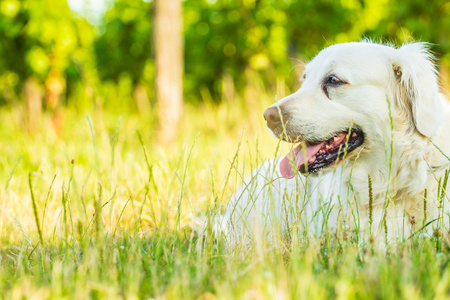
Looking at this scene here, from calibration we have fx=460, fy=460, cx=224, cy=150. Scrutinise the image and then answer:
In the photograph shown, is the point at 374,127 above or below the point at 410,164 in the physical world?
above

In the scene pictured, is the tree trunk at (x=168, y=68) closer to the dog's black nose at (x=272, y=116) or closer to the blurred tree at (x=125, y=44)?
the dog's black nose at (x=272, y=116)

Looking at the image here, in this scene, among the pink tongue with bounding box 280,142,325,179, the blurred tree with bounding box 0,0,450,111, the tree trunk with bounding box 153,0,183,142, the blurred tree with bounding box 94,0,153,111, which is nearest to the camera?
the pink tongue with bounding box 280,142,325,179

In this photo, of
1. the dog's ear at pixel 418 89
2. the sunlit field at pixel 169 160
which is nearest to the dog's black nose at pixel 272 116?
the sunlit field at pixel 169 160

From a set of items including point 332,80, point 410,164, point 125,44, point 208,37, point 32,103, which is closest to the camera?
point 410,164

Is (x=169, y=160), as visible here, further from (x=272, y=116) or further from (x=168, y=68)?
(x=168, y=68)

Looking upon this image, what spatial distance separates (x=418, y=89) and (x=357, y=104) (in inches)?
12.3

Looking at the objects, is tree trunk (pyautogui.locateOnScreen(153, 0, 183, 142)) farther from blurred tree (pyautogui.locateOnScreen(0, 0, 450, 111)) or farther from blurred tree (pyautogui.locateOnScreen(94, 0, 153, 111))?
blurred tree (pyautogui.locateOnScreen(94, 0, 153, 111))

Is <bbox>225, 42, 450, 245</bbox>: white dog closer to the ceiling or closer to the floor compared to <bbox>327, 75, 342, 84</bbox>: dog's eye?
closer to the floor

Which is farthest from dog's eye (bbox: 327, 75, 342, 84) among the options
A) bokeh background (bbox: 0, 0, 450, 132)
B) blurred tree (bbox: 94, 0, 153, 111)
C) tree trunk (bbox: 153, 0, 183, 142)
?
blurred tree (bbox: 94, 0, 153, 111)

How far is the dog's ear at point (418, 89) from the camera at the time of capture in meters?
2.31

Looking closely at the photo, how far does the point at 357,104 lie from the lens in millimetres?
2410

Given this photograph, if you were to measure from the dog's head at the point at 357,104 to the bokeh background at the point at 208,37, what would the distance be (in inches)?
101

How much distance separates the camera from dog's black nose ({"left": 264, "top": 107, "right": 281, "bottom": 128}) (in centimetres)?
241

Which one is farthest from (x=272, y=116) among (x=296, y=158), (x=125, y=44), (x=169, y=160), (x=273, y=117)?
(x=125, y=44)
